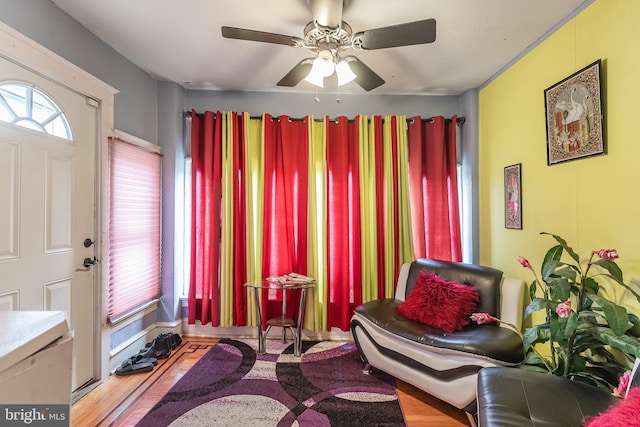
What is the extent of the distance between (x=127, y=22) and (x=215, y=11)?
0.65 m

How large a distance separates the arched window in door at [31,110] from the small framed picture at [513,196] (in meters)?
3.30

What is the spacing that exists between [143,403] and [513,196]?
3.15 m

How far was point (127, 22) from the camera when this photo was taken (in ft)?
6.44

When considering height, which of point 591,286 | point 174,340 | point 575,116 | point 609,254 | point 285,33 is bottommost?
point 174,340

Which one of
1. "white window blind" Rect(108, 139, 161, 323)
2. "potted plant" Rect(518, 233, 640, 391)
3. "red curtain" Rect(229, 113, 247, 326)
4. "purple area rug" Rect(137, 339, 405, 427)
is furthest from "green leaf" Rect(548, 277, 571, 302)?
"white window blind" Rect(108, 139, 161, 323)

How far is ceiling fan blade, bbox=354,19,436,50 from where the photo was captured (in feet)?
5.00

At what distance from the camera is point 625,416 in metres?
0.97

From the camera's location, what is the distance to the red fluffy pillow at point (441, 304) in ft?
6.77

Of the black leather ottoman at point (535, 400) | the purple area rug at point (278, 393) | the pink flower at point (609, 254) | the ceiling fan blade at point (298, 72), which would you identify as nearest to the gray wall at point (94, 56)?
the ceiling fan blade at point (298, 72)

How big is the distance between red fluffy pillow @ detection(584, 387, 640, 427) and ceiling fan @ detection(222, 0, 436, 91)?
1766 mm

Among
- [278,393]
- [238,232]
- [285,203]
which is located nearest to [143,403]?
[278,393]

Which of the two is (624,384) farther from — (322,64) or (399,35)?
(322,64)

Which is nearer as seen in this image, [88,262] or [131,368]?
[88,262]

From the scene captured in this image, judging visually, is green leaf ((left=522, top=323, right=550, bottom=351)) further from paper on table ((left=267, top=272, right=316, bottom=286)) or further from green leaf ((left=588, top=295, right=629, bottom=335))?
paper on table ((left=267, top=272, right=316, bottom=286))
